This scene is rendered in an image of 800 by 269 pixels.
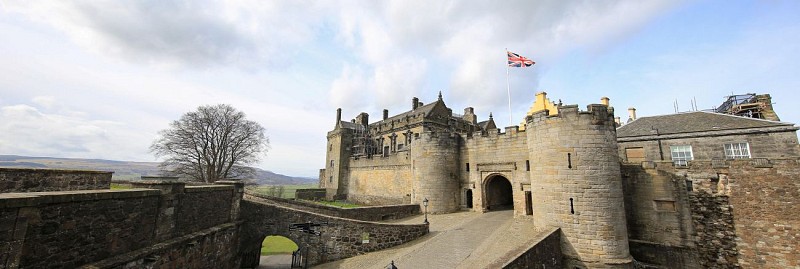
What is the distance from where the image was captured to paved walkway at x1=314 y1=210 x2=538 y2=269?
1064 centimetres

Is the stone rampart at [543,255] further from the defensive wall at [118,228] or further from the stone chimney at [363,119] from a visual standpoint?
the stone chimney at [363,119]

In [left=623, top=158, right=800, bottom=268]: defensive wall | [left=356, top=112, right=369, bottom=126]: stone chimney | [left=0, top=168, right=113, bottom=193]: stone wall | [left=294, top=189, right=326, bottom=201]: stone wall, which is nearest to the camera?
[left=0, top=168, right=113, bottom=193]: stone wall

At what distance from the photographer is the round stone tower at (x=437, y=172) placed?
20.7 m

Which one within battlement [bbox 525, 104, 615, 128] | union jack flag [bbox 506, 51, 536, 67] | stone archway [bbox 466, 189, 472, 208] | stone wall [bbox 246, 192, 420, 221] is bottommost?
stone wall [bbox 246, 192, 420, 221]

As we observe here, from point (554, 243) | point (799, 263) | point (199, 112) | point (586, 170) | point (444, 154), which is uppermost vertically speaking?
point (199, 112)

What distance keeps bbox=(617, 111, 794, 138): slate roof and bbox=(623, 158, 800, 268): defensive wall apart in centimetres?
397

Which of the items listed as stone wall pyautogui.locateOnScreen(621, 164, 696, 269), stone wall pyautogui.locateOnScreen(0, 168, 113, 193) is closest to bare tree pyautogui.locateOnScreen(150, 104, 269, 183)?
stone wall pyautogui.locateOnScreen(0, 168, 113, 193)

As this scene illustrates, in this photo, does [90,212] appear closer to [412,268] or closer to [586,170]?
[412,268]

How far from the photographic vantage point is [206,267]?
1088 cm

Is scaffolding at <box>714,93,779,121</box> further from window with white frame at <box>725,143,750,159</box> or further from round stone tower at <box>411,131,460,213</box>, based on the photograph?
round stone tower at <box>411,131,460,213</box>

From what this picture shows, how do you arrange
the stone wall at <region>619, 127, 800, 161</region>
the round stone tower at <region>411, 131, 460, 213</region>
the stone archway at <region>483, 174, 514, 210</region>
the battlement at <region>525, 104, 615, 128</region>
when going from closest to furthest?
1. the battlement at <region>525, 104, 615, 128</region>
2. the stone wall at <region>619, 127, 800, 161</region>
3. the stone archway at <region>483, 174, 514, 210</region>
4. the round stone tower at <region>411, 131, 460, 213</region>

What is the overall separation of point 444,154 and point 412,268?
451 inches

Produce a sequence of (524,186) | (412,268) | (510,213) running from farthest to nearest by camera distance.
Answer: (510,213)
(524,186)
(412,268)

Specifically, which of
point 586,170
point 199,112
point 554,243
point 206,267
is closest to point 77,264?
point 206,267
